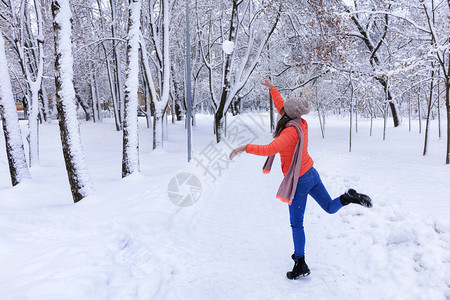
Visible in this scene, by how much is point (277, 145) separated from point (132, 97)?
20.1 ft

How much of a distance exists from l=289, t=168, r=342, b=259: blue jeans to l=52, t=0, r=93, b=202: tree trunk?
5.07 metres

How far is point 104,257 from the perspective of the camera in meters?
3.05

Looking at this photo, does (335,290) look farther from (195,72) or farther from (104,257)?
(195,72)

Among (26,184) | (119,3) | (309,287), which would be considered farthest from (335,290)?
(119,3)

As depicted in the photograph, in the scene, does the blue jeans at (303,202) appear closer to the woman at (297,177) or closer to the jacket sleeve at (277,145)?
the woman at (297,177)

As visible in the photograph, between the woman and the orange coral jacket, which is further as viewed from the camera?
the woman

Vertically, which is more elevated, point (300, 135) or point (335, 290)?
point (300, 135)

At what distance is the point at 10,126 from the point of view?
7355mm

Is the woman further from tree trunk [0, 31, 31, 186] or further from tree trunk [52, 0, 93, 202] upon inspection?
tree trunk [0, 31, 31, 186]

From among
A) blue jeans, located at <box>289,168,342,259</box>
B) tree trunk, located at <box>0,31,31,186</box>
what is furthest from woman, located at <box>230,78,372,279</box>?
tree trunk, located at <box>0,31,31,186</box>

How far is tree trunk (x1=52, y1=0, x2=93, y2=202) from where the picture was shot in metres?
5.55

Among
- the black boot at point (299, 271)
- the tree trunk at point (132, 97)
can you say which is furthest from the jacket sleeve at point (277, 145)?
the tree trunk at point (132, 97)

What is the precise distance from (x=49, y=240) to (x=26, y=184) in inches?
200

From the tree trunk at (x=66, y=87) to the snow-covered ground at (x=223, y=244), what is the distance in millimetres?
1116
